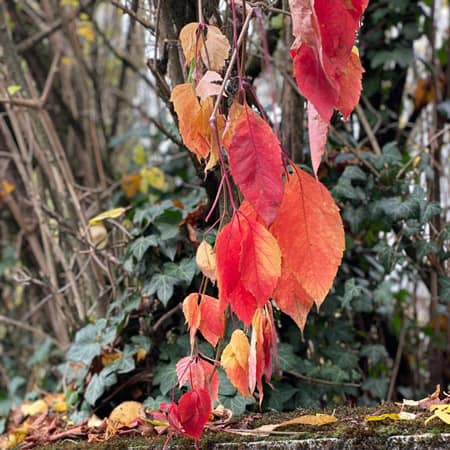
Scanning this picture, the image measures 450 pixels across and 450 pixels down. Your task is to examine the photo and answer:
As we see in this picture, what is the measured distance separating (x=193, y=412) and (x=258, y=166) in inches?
17.9

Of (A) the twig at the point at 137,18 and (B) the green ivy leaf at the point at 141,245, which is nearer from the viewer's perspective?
(A) the twig at the point at 137,18

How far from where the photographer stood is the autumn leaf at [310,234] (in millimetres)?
792

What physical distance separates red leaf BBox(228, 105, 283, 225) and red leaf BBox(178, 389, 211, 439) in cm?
40

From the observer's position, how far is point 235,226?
0.81m

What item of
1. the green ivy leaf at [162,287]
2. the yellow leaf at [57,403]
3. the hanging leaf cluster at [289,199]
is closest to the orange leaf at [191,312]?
the hanging leaf cluster at [289,199]

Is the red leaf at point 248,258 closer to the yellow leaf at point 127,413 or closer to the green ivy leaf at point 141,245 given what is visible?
the yellow leaf at point 127,413

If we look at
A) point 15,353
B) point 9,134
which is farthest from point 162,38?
point 15,353

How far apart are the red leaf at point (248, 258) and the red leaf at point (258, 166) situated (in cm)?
5

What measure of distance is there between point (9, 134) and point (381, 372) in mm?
1835

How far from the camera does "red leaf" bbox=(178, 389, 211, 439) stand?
1004 millimetres

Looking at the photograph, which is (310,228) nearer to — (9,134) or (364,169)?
(364,169)

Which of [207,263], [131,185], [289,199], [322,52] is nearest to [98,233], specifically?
[131,185]

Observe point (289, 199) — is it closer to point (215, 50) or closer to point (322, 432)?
point (215, 50)

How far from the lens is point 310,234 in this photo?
794mm
